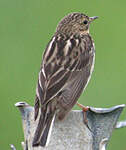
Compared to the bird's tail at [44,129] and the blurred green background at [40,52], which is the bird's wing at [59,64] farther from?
the blurred green background at [40,52]

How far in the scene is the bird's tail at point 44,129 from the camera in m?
3.98

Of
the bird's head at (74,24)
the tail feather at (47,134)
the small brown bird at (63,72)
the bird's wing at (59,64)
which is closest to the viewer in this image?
the tail feather at (47,134)

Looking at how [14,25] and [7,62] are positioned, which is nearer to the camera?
[7,62]

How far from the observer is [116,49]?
10.0 meters

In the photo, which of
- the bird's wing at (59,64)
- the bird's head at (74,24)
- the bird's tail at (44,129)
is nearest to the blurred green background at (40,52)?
the bird's head at (74,24)

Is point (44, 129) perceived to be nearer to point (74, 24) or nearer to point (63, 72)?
point (63, 72)

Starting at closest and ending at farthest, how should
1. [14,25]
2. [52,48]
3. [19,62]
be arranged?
[52,48] < [19,62] < [14,25]

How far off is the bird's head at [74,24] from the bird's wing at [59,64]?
1.02 feet

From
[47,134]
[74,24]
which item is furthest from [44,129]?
[74,24]

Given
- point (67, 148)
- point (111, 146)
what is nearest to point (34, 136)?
point (67, 148)

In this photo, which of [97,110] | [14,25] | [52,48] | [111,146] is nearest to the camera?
[97,110]

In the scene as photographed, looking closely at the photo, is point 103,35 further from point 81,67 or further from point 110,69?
point 81,67

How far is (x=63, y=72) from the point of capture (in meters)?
5.16

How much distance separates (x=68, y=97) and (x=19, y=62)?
4168mm
